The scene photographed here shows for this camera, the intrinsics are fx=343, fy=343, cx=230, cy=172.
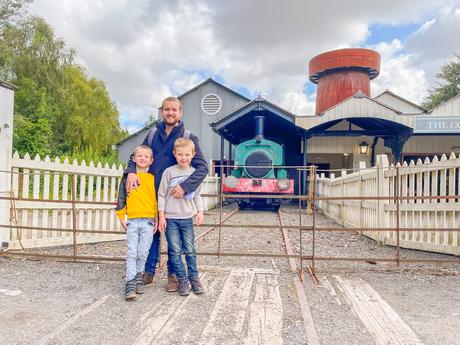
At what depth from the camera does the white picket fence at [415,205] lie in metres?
4.73

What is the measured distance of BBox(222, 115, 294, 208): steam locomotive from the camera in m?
11.1

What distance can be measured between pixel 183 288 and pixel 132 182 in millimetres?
1129

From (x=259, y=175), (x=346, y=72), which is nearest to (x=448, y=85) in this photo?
(x=346, y=72)

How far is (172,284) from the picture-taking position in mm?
Answer: 3406

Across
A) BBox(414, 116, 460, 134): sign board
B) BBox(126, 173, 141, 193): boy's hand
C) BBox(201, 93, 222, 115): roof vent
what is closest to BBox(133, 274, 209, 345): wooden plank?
BBox(126, 173, 141, 193): boy's hand

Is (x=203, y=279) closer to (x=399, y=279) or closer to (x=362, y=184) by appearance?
(x=399, y=279)

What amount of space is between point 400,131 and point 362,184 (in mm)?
7642

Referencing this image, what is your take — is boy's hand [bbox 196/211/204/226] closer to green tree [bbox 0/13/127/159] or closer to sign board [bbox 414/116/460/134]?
sign board [bbox 414/116/460/134]

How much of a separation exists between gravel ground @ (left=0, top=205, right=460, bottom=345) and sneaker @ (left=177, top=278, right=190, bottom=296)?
0.33ft

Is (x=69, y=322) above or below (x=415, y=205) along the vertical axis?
below

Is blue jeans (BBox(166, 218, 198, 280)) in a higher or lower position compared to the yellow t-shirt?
lower

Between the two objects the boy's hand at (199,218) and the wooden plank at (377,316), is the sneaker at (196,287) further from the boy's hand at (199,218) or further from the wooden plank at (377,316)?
the wooden plank at (377,316)

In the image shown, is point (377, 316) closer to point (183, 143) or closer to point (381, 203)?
point (183, 143)

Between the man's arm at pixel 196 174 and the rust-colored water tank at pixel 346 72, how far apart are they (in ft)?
62.6
